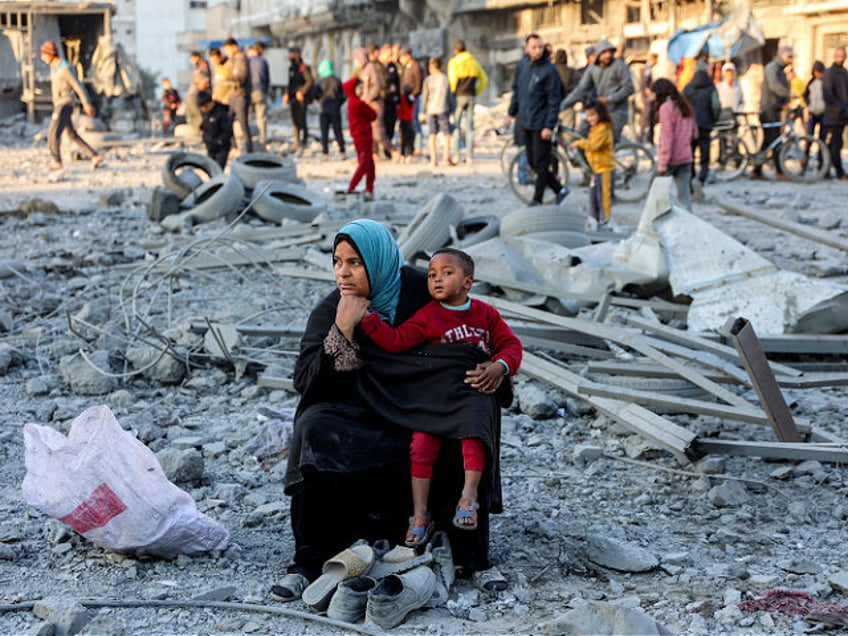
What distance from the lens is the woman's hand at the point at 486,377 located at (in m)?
3.44

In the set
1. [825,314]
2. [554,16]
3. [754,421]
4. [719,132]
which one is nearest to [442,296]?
[754,421]

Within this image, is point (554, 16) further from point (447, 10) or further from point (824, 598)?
point (824, 598)

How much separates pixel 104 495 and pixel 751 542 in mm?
2282

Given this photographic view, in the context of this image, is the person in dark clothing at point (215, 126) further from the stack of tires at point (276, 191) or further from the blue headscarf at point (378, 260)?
the blue headscarf at point (378, 260)

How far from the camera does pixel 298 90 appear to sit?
2136 cm

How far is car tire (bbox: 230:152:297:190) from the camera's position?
41.4 ft

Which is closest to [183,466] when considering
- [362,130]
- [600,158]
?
[600,158]

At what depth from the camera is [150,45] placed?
6316cm

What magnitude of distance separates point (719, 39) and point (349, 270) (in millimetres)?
23237

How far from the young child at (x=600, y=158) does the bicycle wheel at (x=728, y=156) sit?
5.84 meters

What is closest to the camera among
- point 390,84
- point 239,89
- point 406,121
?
point 390,84

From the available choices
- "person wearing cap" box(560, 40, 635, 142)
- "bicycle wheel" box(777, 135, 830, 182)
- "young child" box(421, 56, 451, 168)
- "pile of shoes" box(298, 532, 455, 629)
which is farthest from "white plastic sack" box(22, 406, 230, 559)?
"young child" box(421, 56, 451, 168)

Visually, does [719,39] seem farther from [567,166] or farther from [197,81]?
[567,166]

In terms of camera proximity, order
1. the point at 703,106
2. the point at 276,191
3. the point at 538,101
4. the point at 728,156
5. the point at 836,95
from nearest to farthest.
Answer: the point at 538,101, the point at 276,191, the point at 703,106, the point at 836,95, the point at 728,156
